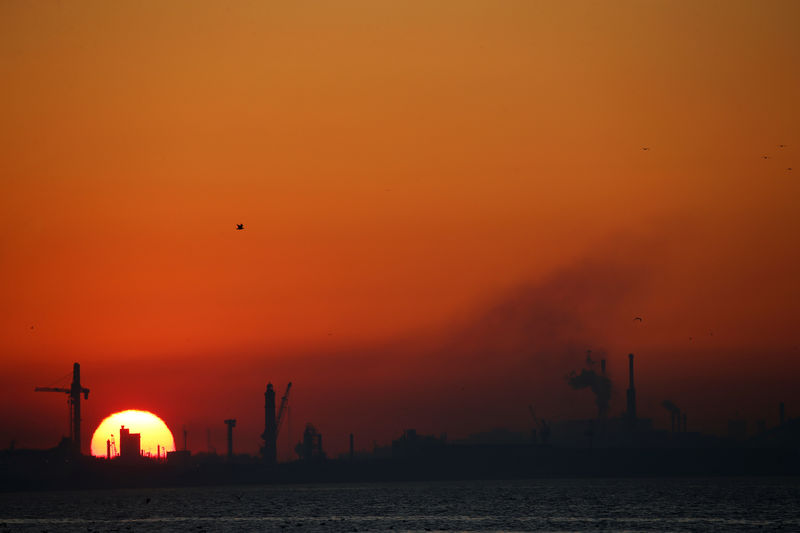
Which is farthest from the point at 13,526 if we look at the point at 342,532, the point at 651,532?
the point at 651,532

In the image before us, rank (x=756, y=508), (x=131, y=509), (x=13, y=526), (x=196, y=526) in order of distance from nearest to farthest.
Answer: (x=196, y=526) < (x=13, y=526) < (x=756, y=508) < (x=131, y=509)

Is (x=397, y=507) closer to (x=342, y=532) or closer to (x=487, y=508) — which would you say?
(x=487, y=508)

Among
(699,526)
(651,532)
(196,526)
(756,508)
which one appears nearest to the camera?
(651,532)

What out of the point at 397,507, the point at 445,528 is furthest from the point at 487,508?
the point at 445,528

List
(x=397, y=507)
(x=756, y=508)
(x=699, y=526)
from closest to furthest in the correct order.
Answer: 1. (x=699, y=526)
2. (x=756, y=508)
3. (x=397, y=507)

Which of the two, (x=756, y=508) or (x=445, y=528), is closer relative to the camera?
(x=445, y=528)

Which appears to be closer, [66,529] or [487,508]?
[66,529]

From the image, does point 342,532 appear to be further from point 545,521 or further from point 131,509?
point 131,509

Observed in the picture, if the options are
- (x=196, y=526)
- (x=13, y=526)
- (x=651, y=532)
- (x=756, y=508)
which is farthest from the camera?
(x=756, y=508)
